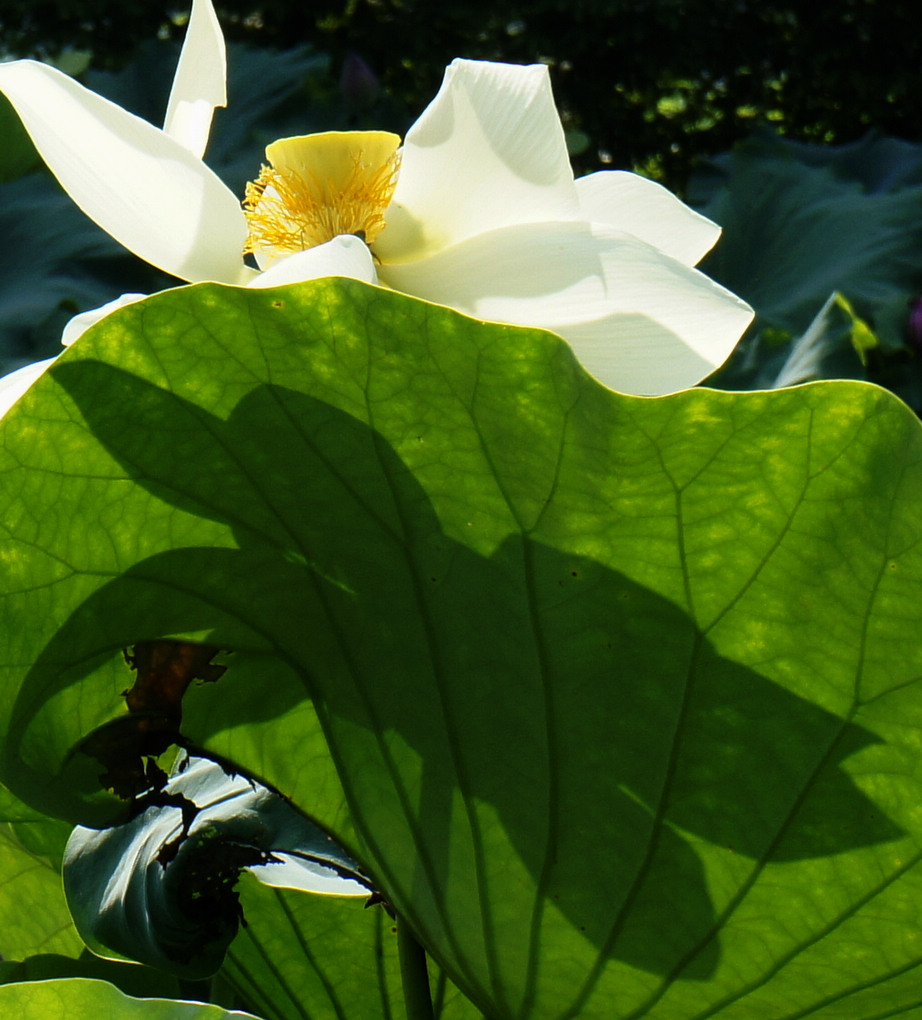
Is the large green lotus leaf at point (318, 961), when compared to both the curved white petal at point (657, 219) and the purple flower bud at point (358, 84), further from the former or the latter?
the purple flower bud at point (358, 84)

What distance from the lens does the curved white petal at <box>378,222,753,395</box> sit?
17.1 inches

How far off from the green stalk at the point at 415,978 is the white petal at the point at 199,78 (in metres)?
0.35

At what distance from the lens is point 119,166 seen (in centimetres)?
46

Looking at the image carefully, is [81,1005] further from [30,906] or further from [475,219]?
[475,219]

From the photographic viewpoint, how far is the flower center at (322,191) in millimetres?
581

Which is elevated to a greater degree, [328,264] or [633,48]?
[328,264]

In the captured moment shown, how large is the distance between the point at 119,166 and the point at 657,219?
8.7 inches

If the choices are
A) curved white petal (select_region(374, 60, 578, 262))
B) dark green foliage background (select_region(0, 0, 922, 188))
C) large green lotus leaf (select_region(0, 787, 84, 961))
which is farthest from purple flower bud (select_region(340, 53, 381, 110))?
large green lotus leaf (select_region(0, 787, 84, 961))

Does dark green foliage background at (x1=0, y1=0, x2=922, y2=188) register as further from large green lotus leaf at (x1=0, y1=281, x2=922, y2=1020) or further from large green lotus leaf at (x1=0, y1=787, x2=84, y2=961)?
large green lotus leaf at (x1=0, y1=281, x2=922, y2=1020)

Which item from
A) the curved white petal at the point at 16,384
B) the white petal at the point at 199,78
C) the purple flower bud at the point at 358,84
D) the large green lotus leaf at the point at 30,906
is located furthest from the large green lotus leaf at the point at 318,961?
the purple flower bud at the point at 358,84

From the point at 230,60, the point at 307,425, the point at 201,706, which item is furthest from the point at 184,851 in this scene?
the point at 230,60

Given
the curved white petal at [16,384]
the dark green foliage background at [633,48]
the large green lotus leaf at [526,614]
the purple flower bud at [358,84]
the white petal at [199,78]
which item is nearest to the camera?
the large green lotus leaf at [526,614]

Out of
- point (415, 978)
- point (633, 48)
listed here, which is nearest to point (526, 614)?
point (415, 978)

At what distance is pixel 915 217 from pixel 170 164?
2419 mm
